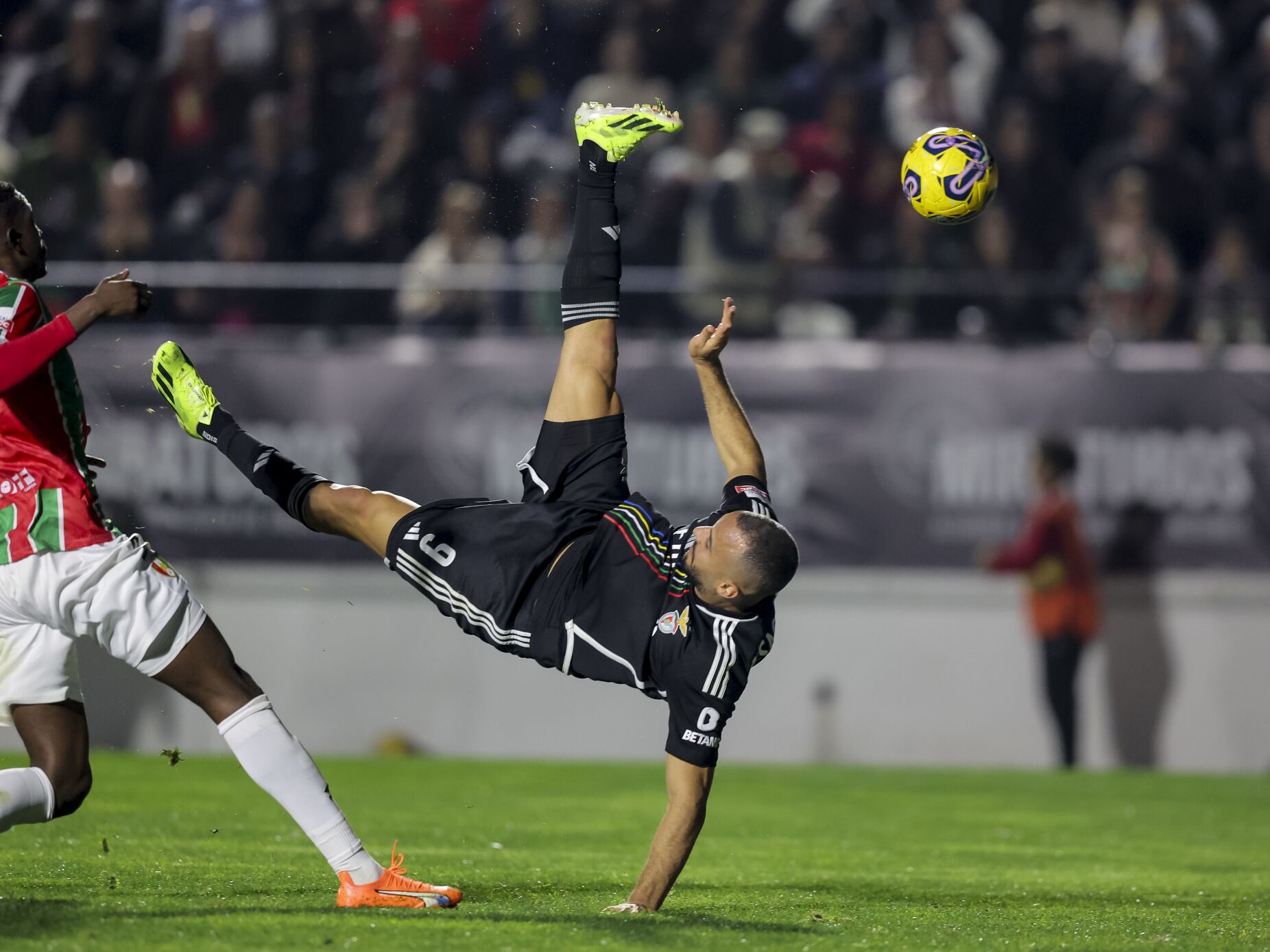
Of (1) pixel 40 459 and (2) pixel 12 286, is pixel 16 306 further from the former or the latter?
(1) pixel 40 459

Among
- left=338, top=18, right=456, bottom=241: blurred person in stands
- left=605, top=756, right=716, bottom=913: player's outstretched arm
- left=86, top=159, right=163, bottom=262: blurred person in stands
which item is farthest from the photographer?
left=338, top=18, right=456, bottom=241: blurred person in stands

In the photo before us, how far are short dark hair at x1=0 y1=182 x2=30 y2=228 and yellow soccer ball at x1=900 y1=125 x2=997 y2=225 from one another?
3.60 m

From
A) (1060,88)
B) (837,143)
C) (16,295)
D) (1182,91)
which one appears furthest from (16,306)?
(1182,91)

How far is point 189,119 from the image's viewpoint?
13406 mm

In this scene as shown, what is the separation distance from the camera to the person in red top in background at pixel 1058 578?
1241 cm

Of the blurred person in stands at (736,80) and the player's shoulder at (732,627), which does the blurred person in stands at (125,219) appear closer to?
the blurred person in stands at (736,80)

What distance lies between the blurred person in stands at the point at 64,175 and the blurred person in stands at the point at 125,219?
13cm

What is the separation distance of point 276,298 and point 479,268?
1548 millimetres

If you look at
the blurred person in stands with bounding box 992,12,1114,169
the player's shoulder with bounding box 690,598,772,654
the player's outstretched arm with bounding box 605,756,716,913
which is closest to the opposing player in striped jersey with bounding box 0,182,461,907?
the player's outstretched arm with bounding box 605,756,716,913

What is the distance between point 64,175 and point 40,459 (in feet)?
28.5

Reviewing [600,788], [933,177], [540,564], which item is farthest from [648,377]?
[540,564]

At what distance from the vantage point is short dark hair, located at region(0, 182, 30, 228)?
520 centimetres

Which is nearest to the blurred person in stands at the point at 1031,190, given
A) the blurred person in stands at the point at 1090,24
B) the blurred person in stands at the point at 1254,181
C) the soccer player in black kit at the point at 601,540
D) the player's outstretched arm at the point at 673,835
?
the blurred person in stands at the point at 1090,24

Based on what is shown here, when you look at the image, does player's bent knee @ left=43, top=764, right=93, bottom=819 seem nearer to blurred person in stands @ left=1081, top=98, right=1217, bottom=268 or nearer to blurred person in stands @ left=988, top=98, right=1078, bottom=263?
blurred person in stands @ left=988, top=98, right=1078, bottom=263
